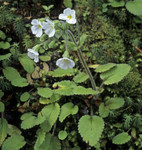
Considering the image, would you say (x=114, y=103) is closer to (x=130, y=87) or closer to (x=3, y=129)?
(x=130, y=87)

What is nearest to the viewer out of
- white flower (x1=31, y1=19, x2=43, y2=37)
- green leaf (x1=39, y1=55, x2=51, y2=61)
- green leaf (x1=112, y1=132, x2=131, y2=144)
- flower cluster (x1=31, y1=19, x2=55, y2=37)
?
flower cluster (x1=31, y1=19, x2=55, y2=37)

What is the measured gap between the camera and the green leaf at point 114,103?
3055 millimetres

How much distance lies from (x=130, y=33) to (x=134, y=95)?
1247mm

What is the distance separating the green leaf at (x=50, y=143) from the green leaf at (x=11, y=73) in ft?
3.20

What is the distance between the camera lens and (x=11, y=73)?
3.23 metres

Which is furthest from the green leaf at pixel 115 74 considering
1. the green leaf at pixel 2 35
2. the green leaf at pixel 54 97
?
the green leaf at pixel 2 35

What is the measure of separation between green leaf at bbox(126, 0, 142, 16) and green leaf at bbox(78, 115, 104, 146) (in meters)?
2.02

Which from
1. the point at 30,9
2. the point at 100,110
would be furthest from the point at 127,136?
the point at 30,9

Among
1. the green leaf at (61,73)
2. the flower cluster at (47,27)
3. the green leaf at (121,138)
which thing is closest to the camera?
the flower cluster at (47,27)

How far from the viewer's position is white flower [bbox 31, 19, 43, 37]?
108 inches

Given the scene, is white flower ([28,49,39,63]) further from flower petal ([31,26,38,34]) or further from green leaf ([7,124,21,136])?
green leaf ([7,124,21,136])

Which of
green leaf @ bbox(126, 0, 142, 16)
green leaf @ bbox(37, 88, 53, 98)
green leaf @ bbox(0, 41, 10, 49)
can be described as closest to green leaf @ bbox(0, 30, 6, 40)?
green leaf @ bbox(0, 41, 10, 49)

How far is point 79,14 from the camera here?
4043 millimetres

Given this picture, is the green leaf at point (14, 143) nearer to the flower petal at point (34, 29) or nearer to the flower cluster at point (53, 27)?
the flower cluster at point (53, 27)
